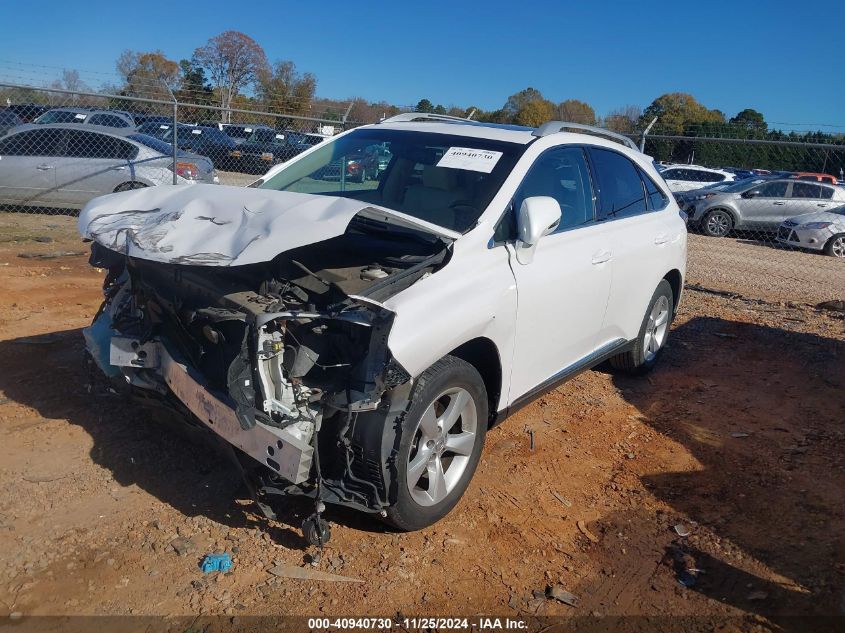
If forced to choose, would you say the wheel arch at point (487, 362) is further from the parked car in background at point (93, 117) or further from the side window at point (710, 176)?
the side window at point (710, 176)

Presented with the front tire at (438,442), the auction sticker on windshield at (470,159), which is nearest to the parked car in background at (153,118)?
the auction sticker on windshield at (470,159)

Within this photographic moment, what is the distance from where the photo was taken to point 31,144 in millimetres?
11523

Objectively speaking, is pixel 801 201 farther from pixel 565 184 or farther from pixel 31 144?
pixel 31 144

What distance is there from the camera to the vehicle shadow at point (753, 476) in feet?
10.3

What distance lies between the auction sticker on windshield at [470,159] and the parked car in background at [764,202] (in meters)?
14.2

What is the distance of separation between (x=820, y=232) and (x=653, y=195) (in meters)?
10.9

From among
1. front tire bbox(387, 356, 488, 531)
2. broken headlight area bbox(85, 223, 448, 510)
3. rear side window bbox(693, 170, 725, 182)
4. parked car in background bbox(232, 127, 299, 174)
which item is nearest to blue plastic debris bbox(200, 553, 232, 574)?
broken headlight area bbox(85, 223, 448, 510)

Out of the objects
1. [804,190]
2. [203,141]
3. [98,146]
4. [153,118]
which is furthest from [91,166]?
[804,190]

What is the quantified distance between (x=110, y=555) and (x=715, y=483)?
3.29 meters

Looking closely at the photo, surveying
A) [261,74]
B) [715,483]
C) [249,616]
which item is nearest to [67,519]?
[249,616]

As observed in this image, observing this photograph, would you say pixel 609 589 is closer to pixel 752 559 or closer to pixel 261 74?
pixel 752 559

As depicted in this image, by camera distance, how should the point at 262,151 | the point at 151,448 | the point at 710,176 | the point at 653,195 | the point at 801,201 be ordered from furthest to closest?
1. the point at 710,176
2. the point at 801,201
3. the point at 262,151
4. the point at 653,195
5. the point at 151,448

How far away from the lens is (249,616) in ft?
8.97

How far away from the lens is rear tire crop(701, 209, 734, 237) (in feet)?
54.5
